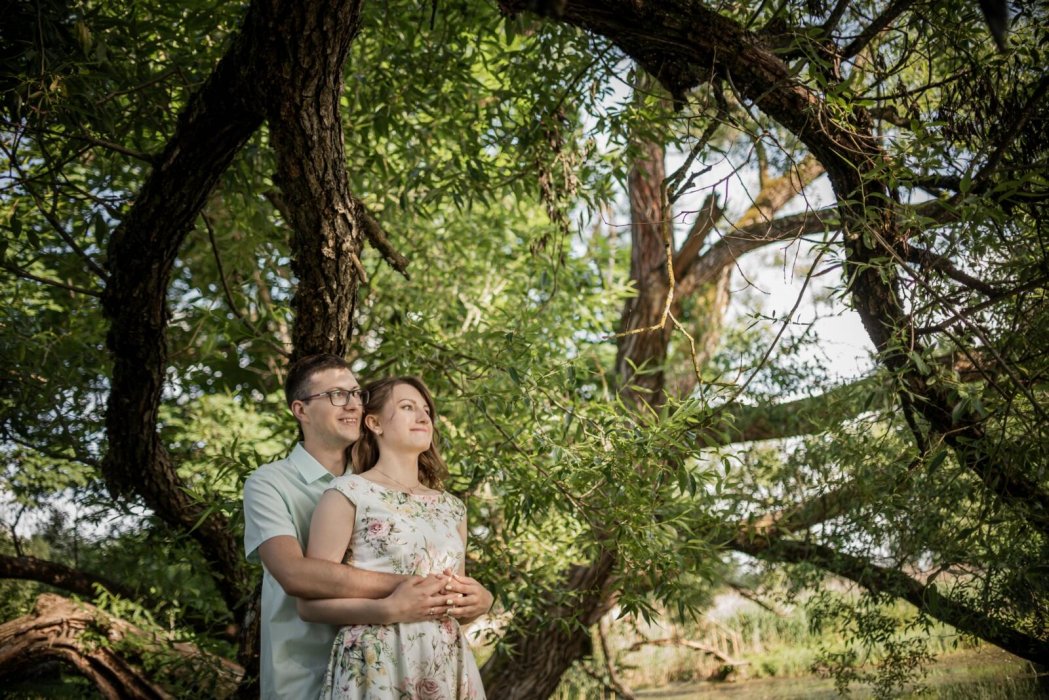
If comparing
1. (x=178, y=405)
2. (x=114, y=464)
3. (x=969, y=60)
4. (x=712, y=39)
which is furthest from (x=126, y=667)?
(x=969, y=60)

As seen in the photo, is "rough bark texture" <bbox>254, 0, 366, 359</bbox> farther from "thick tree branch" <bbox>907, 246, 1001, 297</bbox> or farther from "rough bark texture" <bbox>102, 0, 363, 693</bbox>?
"thick tree branch" <bbox>907, 246, 1001, 297</bbox>

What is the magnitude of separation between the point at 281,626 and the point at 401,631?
0.29 metres

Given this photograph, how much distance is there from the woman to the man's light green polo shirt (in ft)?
0.29

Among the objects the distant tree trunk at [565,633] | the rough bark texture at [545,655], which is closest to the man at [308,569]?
the distant tree trunk at [565,633]

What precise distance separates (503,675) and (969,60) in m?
3.60

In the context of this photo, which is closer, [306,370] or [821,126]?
[821,126]

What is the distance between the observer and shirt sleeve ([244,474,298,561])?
188 centimetres

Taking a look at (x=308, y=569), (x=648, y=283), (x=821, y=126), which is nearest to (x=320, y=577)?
(x=308, y=569)

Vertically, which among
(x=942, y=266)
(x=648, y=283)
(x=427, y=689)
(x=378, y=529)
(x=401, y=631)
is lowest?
(x=427, y=689)

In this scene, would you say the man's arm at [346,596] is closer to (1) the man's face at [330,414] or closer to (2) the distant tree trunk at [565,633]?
(1) the man's face at [330,414]

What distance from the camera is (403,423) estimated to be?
2105 mm

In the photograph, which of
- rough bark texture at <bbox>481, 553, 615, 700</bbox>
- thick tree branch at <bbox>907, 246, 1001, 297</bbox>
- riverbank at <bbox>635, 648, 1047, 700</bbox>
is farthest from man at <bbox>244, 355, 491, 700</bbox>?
riverbank at <bbox>635, 648, 1047, 700</bbox>

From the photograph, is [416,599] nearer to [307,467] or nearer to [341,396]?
[307,467]

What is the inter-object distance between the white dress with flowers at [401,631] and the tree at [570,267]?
637 mm
